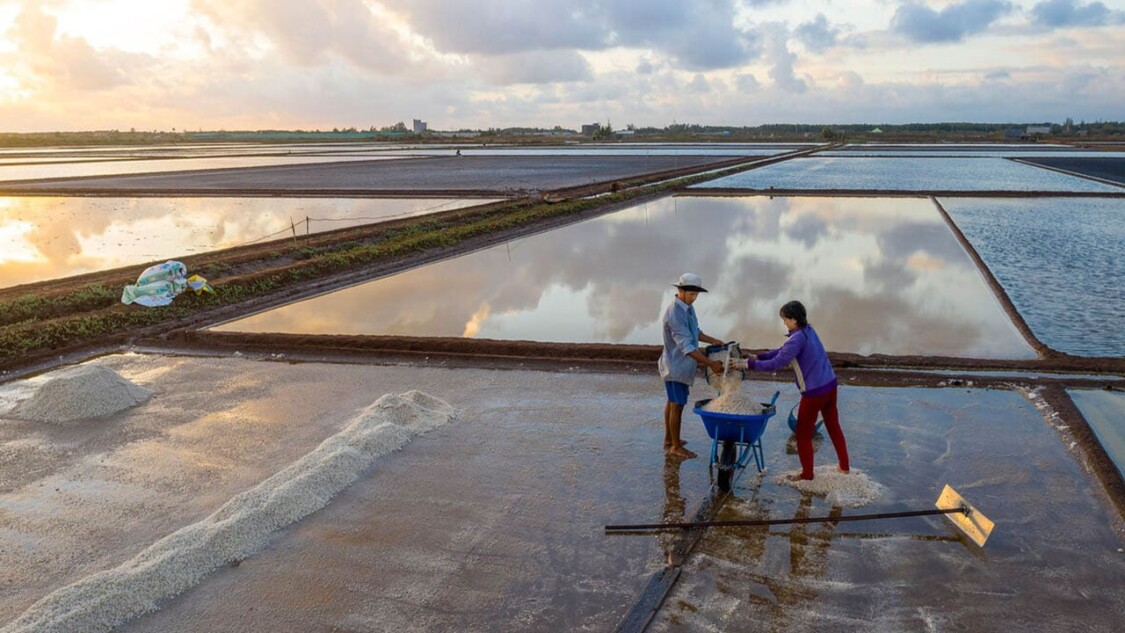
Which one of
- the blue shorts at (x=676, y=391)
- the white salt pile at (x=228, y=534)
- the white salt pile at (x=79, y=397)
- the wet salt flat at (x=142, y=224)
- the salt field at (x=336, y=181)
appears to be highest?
the salt field at (x=336, y=181)

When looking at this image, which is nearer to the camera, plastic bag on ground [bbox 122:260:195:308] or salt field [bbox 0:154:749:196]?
plastic bag on ground [bbox 122:260:195:308]

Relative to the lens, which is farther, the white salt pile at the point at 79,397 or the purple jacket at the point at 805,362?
the white salt pile at the point at 79,397

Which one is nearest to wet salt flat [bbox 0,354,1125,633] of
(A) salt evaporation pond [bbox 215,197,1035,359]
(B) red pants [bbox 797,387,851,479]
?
(B) red pants [bbox 797,387,851,479]

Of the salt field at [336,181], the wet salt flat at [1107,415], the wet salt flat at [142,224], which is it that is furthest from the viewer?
the salt field at [336,181]

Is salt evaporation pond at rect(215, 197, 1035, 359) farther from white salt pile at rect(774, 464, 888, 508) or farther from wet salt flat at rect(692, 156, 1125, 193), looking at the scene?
wet salt flat at rect(692, 156, 1125, 193)

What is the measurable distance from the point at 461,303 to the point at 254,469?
18.1 ft

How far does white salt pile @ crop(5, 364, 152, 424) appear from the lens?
6410mm

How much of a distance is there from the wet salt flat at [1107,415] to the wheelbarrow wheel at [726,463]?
2.74 m

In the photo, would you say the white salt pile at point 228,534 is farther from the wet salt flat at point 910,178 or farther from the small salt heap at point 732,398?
the wet salt flat at point 910,178

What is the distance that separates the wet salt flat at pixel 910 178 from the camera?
26.7m

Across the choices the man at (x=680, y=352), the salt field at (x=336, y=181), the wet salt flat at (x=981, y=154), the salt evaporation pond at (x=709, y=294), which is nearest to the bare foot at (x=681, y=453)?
the man at (x=680, y=352)

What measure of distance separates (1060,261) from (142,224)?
2018 cm

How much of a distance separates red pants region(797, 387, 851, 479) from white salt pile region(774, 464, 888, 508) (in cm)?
6

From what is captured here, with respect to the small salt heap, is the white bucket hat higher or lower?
higher
